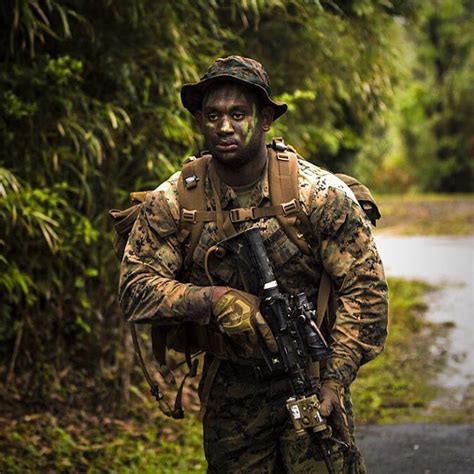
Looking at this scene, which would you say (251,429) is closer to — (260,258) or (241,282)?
(241,282)

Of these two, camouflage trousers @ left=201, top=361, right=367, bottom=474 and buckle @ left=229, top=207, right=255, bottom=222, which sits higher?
buckle @ left=229, top=207, right=255, bottom=222

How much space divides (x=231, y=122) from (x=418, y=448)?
124 inches

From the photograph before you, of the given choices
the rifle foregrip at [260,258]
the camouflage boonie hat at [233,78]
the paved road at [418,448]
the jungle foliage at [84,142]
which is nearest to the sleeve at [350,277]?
the rifle foregrip at [260,258]

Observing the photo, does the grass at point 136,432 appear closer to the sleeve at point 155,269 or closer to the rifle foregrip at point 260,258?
the sleeve at point 155,269

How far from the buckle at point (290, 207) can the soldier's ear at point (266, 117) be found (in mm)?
275

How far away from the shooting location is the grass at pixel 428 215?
52.4 feet

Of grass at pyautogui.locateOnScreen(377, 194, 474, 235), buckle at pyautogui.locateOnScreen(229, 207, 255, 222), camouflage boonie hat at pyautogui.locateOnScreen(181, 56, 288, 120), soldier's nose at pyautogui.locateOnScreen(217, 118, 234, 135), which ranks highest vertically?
camouflage boonie hat at pyautogui.locateOnScreen(181, 56, 288, 120)

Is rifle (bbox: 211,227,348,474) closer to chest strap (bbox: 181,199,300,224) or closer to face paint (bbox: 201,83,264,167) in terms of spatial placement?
chest strap (bbox: 181,199,300,224)

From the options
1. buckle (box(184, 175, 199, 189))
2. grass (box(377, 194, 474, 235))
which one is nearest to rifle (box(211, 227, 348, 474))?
buckle (box(184, 175, 199, 189))

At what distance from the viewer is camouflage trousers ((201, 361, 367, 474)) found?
3387 millimetres

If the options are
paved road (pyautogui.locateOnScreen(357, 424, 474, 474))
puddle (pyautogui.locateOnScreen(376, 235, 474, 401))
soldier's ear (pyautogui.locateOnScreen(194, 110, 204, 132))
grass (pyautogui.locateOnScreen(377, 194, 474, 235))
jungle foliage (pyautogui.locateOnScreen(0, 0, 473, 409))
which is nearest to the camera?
soldier's ear (pyautogui.locateOnScreen(194, 110, 204, 132))

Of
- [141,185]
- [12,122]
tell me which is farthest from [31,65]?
[141,185]

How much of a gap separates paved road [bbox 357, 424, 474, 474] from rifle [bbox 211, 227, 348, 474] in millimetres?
2267

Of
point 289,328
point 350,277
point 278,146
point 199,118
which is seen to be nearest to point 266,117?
point 278,146
